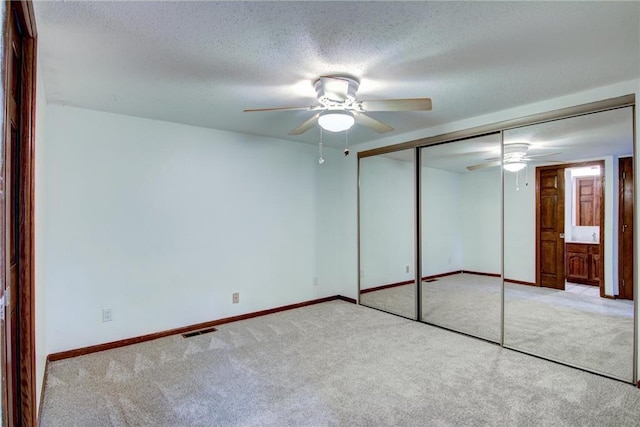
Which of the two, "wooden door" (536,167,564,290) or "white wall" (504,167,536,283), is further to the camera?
"wooden door" (536,167,564,290)

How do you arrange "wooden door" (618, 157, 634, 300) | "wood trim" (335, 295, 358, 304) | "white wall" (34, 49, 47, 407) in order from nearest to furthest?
1. "white wall" (34, 49, 47, 407)
2. "wooden door" (618, 157, 634, 300)
3. "wood trim" (335, 295, 358, 304)

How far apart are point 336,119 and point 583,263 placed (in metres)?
3.20

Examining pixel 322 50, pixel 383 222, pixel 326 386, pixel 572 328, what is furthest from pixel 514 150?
pixel 326 386

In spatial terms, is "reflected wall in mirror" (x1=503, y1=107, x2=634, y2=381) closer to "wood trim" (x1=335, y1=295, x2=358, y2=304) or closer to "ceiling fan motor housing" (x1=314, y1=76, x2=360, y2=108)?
"ceiling fan motor housing" (x1=314, y1=76, x2=360, y2=108)

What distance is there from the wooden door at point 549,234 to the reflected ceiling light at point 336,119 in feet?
8.05

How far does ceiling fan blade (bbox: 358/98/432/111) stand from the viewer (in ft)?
7.82

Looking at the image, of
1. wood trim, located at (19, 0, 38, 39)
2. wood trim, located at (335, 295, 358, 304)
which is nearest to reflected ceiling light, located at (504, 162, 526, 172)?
wood trim, located at (335, 295, 358, 304)

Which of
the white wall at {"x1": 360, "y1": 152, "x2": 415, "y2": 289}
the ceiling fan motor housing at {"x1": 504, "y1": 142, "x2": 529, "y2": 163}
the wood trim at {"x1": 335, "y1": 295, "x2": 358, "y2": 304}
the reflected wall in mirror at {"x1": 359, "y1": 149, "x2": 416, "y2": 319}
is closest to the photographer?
the ceiling fan motor housing at {"x1": 504, "y1": 142, "x2": 529, "y2": 163}

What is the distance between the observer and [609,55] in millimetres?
2205

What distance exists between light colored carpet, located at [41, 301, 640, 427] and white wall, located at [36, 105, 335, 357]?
421 mm

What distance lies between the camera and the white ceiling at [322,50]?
1721 millimetres

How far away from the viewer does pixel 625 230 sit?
3.03 meters

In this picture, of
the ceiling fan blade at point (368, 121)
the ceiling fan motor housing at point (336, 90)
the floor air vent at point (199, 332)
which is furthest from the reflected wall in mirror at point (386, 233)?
the floor air vent at point (199, 332)

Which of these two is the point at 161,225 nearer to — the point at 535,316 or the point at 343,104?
the point at 343,104
